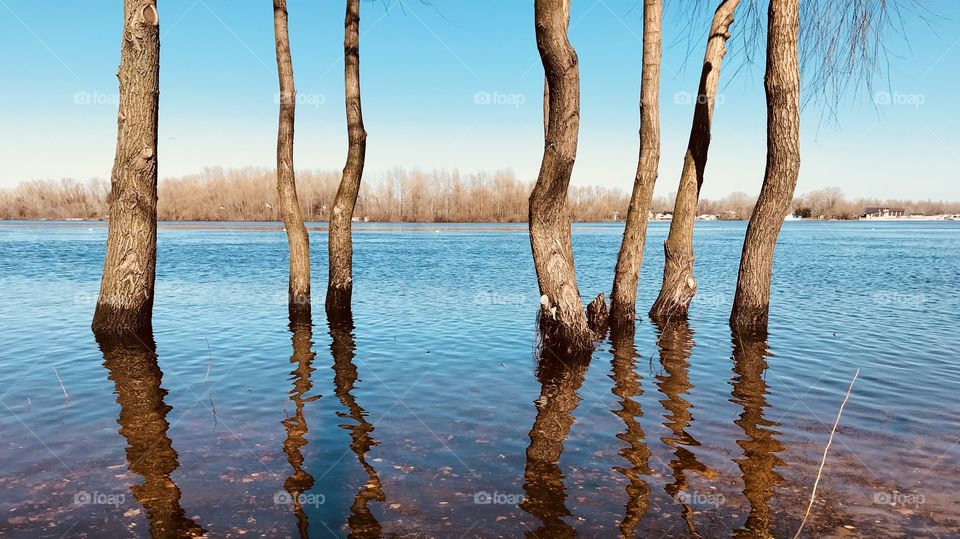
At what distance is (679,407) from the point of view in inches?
286

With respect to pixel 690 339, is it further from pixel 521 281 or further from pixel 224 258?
pixel 224 258

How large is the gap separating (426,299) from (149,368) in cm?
958

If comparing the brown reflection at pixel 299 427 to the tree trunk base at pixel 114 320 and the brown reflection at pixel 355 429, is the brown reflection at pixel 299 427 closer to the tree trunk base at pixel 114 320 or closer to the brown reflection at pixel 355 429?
the brown reflection at pixel 355 429

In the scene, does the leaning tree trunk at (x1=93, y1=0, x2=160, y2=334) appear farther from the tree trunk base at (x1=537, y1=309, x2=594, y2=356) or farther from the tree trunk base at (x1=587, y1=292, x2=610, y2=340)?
the tree trunk base at (x1=587, y1=292, x2=610, y2=340)

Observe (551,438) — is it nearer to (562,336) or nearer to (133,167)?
(562,336)

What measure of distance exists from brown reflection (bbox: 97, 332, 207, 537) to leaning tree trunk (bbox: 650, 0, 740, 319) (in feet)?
33.3

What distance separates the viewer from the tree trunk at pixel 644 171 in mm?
12078

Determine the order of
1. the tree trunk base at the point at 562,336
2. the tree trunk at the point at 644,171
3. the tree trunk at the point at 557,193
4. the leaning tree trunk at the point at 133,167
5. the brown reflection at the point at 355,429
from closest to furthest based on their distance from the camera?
the brown reflection at the point at 355,429
the tree trunk at the point at 557,193
the leaning tree trunk at the point at 133,167
the tree trunk base at the point at 562,336
the tree trunk at the point at 644,171

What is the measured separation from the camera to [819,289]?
21328 mm

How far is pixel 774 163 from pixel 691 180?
231 centimetres

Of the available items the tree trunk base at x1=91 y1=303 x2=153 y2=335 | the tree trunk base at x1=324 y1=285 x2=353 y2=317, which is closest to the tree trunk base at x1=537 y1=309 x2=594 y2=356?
the tree trunk base at x1=324 y1=285 x2=353 y2=317

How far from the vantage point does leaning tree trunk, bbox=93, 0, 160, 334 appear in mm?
9227

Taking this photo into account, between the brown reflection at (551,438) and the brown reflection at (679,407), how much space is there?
0.93 m

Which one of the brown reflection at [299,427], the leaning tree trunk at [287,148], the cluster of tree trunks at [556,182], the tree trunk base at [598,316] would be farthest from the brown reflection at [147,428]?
the tree trunk base at [598,316]
